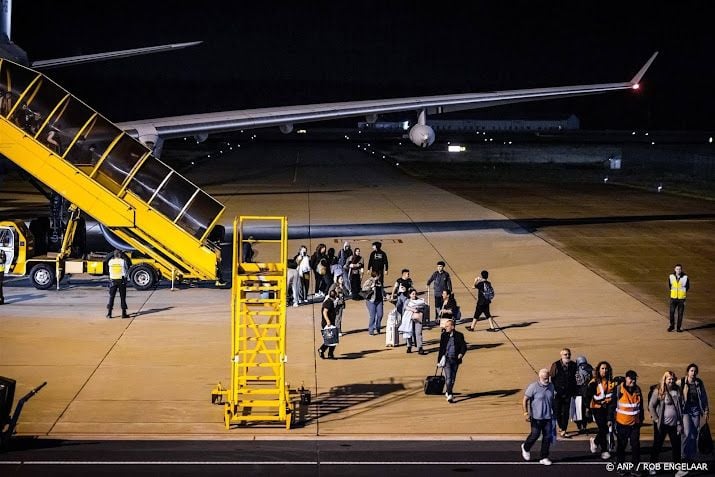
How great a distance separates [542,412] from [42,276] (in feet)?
59.9

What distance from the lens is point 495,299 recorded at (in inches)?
1131

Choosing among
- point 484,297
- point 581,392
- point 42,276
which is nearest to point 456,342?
point 581,392

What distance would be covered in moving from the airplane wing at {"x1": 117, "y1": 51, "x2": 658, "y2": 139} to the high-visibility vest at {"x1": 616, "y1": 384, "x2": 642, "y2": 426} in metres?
21.8

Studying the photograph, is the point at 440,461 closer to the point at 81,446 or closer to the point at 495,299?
the point at 81,446

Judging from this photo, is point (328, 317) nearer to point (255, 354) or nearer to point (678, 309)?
point (255, 354)

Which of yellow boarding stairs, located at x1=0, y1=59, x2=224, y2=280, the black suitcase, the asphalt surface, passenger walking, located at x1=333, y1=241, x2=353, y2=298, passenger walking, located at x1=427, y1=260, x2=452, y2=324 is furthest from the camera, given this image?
passenger walking, located at x1=333, y1=241, x2=353, y2=298

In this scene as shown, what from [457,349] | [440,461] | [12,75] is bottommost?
[440,461]

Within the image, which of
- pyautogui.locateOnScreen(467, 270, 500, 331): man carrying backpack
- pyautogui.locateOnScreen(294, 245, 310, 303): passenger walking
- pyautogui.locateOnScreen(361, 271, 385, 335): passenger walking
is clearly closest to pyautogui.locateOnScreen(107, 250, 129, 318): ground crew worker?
pyautogui.locateOnScreen(294, 245, 310, 303): passenger walking

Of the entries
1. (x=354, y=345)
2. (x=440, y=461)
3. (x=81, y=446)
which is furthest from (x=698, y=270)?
(x=81, y=446)

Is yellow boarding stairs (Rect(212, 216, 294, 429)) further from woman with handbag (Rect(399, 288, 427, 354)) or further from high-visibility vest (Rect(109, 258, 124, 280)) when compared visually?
high-visibility vest (Rect(109, 258, 124, 280))

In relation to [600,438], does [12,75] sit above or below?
above

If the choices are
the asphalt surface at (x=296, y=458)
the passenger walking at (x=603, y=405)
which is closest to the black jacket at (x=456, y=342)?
the asphalt surface at (x=296, y=458)

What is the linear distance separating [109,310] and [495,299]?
10483mm

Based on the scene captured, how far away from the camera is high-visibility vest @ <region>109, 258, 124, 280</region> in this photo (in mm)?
24875
